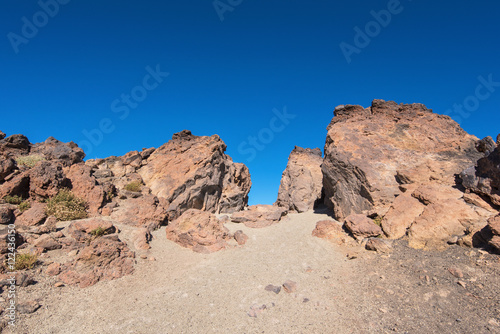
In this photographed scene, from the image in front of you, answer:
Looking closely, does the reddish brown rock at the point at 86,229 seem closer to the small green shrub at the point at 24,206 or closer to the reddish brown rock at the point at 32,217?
the reddish brown rock at the point at 32,217

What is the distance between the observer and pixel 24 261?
7.30 metres

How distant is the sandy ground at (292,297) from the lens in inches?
230

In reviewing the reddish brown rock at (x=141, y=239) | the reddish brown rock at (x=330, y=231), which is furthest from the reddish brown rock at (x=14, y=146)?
the reddish brown rock at (x=330, y=231)

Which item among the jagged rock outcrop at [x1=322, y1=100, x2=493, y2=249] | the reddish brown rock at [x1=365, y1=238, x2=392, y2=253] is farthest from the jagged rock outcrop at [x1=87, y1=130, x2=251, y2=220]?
the reddish brown rock at [x1=365, y1=238, x2=392, y2=253]

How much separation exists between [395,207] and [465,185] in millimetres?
2737

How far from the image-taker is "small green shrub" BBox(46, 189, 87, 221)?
1094 centimetres

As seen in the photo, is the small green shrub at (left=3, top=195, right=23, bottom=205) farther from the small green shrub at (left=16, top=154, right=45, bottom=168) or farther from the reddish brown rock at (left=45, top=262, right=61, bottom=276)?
the reddish brown rock at (left=45, top=262, right=61, bottom=276)

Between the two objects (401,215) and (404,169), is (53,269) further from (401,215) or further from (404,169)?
(404,169)

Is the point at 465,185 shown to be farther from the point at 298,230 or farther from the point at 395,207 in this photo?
the point at 298,230

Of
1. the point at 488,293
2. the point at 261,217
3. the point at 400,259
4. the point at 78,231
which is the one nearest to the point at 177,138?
the point at 261,217

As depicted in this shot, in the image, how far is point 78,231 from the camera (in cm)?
951

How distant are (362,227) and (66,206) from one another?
13.4 meters

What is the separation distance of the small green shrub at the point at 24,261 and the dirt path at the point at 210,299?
1.39 meters

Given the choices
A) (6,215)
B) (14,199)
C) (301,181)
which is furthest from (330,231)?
(14,199)
